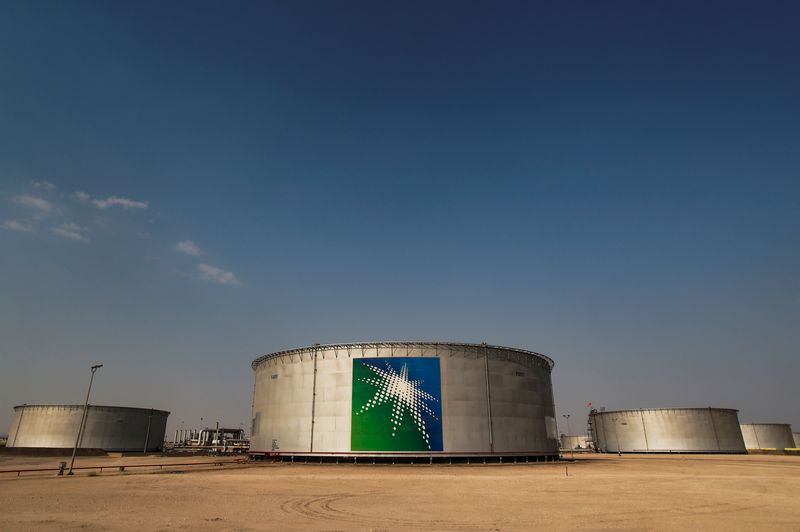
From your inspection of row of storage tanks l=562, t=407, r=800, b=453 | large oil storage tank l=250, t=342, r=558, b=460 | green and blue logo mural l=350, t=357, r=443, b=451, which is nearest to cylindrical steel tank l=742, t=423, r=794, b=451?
row of storage tanks l=562, t=407, r=800, b=453

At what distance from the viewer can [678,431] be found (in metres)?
90.3

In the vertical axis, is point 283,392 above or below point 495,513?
above

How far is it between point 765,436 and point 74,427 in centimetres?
15754

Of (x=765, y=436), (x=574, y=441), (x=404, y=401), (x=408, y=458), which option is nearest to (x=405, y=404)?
(x=404, y=401)

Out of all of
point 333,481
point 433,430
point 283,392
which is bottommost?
point 333,481

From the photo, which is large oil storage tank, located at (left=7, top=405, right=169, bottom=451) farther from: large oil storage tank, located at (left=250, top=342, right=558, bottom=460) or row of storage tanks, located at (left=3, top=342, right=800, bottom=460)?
large oil storage tank, located at (left=250, top=342, right=558, bottom=460)

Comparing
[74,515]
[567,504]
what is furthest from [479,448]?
[74,515]

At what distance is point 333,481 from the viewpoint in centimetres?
2984

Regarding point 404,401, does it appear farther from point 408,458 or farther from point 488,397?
point 488,397

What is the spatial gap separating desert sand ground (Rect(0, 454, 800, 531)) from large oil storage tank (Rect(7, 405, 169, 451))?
6977cm

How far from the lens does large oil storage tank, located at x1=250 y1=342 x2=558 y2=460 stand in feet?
159

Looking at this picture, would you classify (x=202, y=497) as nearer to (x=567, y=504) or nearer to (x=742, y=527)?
(x=567, y=504)

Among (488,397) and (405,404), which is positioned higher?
(488,397)

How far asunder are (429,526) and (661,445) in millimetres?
95953
